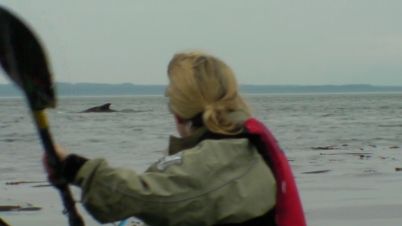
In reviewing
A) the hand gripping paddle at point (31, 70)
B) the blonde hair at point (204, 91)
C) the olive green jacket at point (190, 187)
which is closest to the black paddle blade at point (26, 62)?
the hand gripping paddle at point (31, 70)

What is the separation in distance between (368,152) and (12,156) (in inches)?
394

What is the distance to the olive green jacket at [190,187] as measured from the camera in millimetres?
3396

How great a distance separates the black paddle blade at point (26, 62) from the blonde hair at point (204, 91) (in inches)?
22.4

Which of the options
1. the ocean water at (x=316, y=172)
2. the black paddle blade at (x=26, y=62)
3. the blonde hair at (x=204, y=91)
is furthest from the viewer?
the ocean water at (x=316, y=172)

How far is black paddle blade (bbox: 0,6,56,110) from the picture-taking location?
3.31 m

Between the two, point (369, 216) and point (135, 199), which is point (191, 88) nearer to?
point (135, 199)

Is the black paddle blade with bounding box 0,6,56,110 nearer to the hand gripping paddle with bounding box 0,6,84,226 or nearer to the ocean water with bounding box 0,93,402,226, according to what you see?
the hand gripping paddle with bounding box 0,6,84,226

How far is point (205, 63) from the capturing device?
3818mm

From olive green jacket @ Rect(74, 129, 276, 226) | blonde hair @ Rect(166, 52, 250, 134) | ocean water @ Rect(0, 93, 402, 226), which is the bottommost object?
ocean water @ Rect(0, 93, 402, 226)

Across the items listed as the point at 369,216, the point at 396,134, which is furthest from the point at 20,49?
the point at 396,134

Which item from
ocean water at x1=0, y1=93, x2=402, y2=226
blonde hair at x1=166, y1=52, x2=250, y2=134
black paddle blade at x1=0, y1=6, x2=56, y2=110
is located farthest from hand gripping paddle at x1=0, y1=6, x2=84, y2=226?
blonde hair at x1=166, y1=52, x2=250, y2=134

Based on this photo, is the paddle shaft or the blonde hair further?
the blonde hair

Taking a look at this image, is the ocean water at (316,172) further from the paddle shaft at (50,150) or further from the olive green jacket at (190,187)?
the olive green jacket at (190,187)

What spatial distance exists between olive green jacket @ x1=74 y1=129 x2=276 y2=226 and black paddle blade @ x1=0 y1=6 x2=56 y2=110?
278 millimetres
